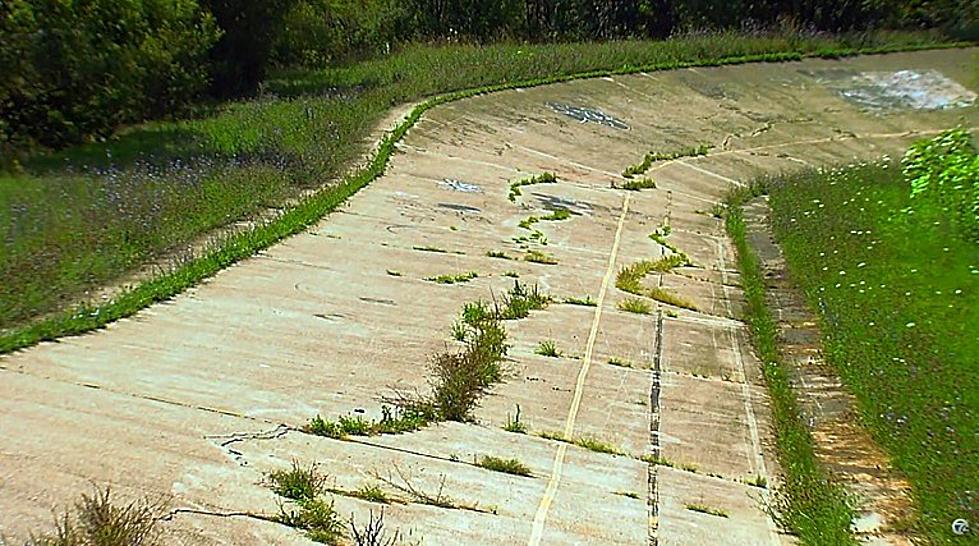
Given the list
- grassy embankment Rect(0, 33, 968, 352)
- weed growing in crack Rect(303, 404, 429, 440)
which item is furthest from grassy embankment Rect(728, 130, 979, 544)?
grassy embankment Rect(0, 33, 968, 352)

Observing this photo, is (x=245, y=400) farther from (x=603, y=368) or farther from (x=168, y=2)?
(x=168, y=2)

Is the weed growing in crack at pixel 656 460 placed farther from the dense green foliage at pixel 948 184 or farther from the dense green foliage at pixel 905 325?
the dense green foliage at pixel 948 184

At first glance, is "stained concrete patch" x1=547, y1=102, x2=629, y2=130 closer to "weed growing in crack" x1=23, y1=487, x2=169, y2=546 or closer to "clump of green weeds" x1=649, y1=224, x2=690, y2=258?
"clump of green weeds" x1=649, y1=224, x2=690, y2=258

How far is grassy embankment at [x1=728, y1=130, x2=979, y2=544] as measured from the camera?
6.70 m

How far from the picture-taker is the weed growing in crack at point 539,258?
12.7 meters

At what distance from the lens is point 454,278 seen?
11.3m

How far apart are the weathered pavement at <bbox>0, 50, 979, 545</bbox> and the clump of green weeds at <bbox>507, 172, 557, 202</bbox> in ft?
1.19

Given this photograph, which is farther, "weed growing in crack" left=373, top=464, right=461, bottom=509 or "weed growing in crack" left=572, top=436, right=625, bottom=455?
"weed growing in crack" left=572, top=436, right=625, bottom=455

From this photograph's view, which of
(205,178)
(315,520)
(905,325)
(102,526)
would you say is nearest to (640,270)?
(905,325)

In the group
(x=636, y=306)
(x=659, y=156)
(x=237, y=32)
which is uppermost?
(x=237, y=32)

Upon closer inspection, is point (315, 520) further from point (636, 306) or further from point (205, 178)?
point (205, 178)

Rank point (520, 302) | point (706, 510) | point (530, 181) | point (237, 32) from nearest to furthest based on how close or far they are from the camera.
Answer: point (706, 510) < point (520, 302) < point (530, 181) < point (237, 32)

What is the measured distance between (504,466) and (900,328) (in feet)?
14.2

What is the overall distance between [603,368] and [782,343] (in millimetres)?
2185
